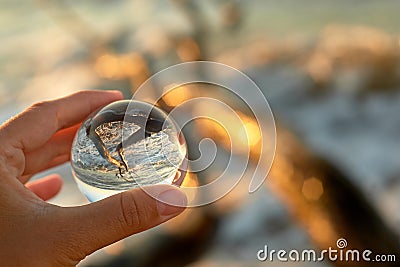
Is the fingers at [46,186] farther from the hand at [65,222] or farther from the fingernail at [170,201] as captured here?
the fingernail at [170,201]

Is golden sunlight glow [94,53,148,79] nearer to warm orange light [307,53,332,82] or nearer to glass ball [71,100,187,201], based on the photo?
warm orange light [307,53,332,82]

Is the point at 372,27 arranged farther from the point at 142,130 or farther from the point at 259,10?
the point at 142,130

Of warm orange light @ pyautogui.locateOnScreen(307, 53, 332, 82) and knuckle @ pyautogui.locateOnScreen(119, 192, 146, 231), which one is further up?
warm orange light @ pyautogui.locateOnScreen(307, 53, 332, 82)

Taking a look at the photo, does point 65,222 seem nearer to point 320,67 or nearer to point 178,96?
point 178,96

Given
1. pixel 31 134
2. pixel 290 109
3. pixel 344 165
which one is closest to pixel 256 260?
pixel 344 165

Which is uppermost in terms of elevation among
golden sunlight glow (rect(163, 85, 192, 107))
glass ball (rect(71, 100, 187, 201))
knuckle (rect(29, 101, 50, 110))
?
golden sunlight glow (rect(163, 85, 192, 107))

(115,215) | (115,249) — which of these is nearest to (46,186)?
(115,215)

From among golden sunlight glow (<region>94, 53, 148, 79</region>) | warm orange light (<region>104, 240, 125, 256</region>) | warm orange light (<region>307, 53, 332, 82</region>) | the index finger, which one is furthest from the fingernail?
warm orange light (<region>307, 53, 332, 82</region>)

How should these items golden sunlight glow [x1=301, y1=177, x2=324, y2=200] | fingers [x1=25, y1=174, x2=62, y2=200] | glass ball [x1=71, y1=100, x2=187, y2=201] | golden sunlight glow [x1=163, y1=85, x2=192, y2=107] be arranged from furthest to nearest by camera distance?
golden sunlight glow [x1=163, y1=85, x2=192, y2=107], golden sunlight glow [x1=301, y1=177, x2=324, y2=200], fingers [x1=25, y1=174, x2=62, y2=200], glass ball [x1=71, y1=100, x2=187, y2=201]
